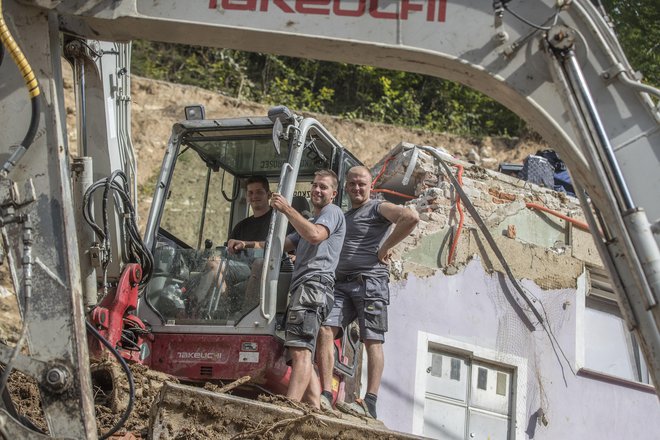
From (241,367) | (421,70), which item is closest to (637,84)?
(421,70)

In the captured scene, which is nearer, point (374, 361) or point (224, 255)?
point (224, 255)

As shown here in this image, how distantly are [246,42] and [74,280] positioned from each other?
54.5 inches

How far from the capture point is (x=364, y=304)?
7086mm

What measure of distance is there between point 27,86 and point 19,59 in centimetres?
13

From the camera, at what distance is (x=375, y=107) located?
64.1 feet

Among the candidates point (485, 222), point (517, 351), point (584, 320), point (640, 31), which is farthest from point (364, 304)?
point (640, 31)

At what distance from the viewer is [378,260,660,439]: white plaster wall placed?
9938 mm

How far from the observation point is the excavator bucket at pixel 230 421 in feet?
15.0

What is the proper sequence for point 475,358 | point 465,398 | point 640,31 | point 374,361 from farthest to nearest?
point 640,31, point 475,358, point 465,398, point 374,361

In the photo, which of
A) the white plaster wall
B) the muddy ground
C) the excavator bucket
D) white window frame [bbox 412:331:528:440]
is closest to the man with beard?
the excavator bucket

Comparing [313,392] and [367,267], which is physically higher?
[367,267]

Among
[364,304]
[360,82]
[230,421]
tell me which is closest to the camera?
[230,421]

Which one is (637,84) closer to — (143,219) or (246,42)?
(246,42)

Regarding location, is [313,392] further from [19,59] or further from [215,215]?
[19,59]
